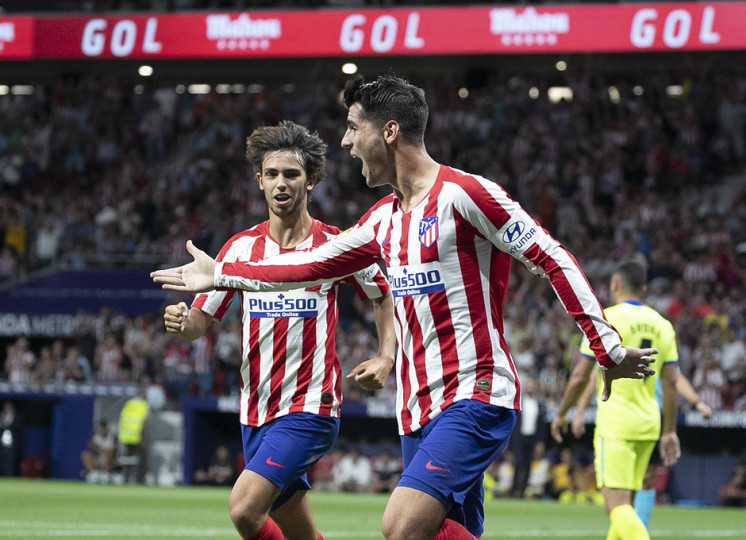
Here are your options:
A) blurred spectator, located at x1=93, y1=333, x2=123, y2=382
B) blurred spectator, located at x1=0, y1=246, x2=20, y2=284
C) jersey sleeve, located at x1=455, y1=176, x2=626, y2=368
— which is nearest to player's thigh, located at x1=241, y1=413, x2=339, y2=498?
jersey sleeve, located at x1=455, y1=176, x2=626, y2=368

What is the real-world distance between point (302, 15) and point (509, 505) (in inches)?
454

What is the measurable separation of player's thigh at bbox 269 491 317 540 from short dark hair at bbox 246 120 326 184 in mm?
1811

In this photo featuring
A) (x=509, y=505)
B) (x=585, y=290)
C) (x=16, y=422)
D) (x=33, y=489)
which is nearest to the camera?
(x=585, y=290)

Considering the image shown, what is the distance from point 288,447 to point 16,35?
793 inches

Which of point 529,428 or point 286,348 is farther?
point 529,428

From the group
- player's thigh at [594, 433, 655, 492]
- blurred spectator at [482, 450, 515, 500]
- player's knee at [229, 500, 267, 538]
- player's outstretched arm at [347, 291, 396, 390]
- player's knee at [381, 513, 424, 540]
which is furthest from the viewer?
blurred spectator at [482, 450, 515, 500]

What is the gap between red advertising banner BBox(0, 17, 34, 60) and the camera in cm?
2411

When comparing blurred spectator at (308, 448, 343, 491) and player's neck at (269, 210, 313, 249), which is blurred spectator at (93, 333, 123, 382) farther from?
player's neck at (269, 210, 313, 249)

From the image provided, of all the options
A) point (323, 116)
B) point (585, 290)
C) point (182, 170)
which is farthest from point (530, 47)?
point (585, 290)

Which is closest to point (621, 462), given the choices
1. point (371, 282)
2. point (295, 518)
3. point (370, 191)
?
point (371, 282)

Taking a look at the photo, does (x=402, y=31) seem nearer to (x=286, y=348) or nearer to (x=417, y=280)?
(x=286, y=348)

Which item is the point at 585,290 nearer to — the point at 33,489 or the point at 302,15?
the point at 33,489

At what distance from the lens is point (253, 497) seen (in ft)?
19.3

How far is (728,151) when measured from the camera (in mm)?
23844
